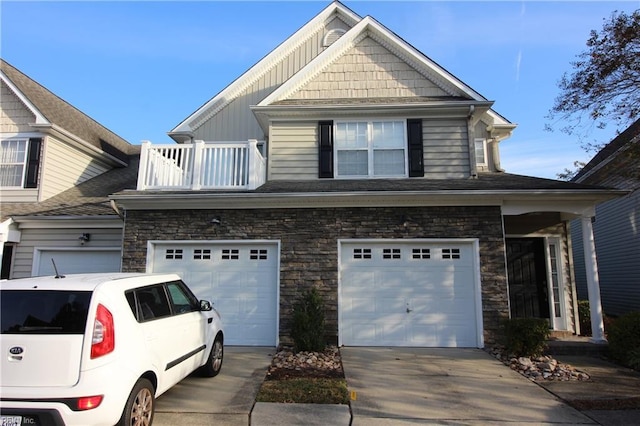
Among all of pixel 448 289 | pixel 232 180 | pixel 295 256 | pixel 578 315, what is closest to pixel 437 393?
pixel 448 289

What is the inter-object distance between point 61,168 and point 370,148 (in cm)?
911

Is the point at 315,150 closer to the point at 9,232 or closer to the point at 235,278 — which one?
the point at 235,278

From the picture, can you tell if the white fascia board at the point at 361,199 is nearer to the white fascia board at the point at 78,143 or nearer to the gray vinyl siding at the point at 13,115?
the white fascia board at the point at 78,143

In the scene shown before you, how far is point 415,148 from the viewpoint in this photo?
10125 mm

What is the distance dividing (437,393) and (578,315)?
22.9 ft

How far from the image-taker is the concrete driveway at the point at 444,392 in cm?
482

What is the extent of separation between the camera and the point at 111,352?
12.0ft

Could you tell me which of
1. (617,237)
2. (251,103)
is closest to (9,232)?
(251,103)

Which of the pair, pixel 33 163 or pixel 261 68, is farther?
pixel 261 68

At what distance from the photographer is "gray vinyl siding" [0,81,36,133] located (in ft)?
38.1

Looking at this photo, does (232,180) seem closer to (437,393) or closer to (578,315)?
(437,393)

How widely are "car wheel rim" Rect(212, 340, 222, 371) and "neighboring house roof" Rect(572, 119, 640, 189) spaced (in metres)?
8.93

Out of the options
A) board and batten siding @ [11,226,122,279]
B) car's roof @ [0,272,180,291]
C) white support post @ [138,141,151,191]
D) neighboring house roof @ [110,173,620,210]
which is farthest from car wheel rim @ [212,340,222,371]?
board and batten siding @ [11,226,122,279]

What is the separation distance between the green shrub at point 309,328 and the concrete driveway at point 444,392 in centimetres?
64
